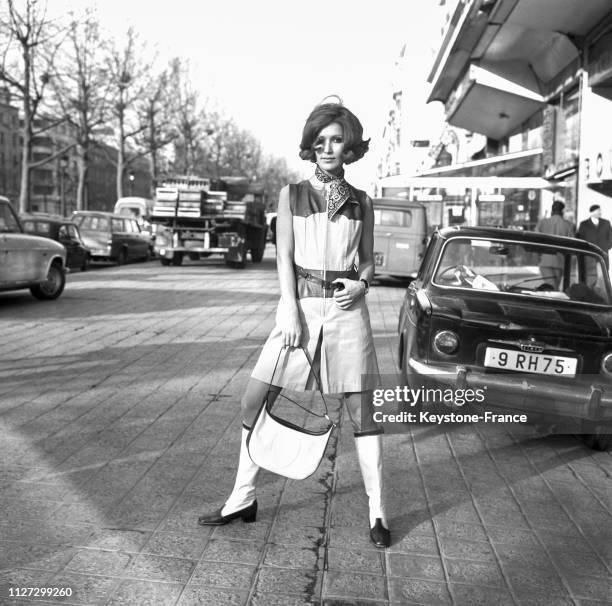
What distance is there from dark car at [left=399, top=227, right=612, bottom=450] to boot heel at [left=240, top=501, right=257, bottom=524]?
1.92 m

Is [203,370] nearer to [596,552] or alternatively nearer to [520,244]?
[520,244]

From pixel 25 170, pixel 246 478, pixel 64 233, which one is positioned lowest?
pixel 246 478

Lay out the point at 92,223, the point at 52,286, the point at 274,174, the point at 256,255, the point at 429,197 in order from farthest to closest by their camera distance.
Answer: the point at 274,174 < the point at 256,255 < the point at 92,223 < the point at 429,197 < the point at 52,286

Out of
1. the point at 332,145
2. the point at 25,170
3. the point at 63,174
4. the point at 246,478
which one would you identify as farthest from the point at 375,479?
the point at 63,174

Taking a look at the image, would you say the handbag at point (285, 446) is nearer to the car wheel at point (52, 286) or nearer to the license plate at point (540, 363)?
the license plate at point (540, 363)

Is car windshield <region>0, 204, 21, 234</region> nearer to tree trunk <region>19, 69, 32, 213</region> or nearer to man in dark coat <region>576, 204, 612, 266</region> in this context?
man in dark coat <region>576, 204, 612, 266</region>

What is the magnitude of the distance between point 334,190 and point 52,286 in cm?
1070

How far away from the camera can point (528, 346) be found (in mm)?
5016

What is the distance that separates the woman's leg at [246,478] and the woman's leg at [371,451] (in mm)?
351

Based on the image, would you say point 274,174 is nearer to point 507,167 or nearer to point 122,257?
point 122,257

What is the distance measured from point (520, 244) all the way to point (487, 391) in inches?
52.7

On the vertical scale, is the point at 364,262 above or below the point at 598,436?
above

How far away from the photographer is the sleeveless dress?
332 cm

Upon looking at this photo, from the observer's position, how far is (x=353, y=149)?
3.40 metres
